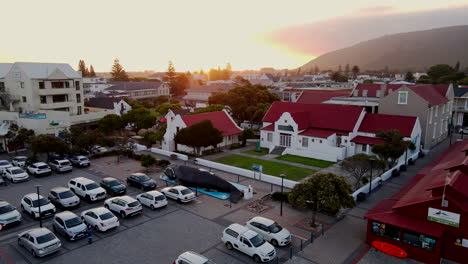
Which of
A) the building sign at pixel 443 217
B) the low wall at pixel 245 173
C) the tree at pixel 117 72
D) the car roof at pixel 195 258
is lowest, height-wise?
the low wall at pixel 245 173

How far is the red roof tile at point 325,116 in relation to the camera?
44.6 metres

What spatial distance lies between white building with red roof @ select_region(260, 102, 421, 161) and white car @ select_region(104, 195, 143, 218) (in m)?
24.9

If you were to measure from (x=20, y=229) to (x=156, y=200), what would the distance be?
973cm

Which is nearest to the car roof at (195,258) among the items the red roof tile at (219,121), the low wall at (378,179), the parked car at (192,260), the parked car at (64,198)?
the parked car at (192,260)

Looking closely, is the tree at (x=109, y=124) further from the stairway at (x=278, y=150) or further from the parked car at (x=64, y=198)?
the stairway at (x=278, y=150)

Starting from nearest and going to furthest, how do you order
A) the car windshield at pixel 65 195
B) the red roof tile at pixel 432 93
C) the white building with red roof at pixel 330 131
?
the car windshield at pixel 65 195 < the white building with red roof at pixel 330 131 < the red roof tile at pixel 432 93

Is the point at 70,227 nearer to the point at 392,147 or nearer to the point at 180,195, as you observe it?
the point at 180,195

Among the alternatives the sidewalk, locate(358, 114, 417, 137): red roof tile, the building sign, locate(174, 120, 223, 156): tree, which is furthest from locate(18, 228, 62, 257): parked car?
locate(358, 114, 417, 137): red roof tile

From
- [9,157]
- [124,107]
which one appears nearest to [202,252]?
[9,157]

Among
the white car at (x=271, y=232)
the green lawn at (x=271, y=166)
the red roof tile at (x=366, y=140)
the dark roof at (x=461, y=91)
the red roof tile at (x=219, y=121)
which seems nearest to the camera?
the white car at (x=271, y=232)

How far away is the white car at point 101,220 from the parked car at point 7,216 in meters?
4.99

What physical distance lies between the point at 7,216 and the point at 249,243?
17.9 metres

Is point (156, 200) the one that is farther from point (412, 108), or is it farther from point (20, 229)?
point (412, 108)

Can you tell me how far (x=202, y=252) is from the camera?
19859mm
